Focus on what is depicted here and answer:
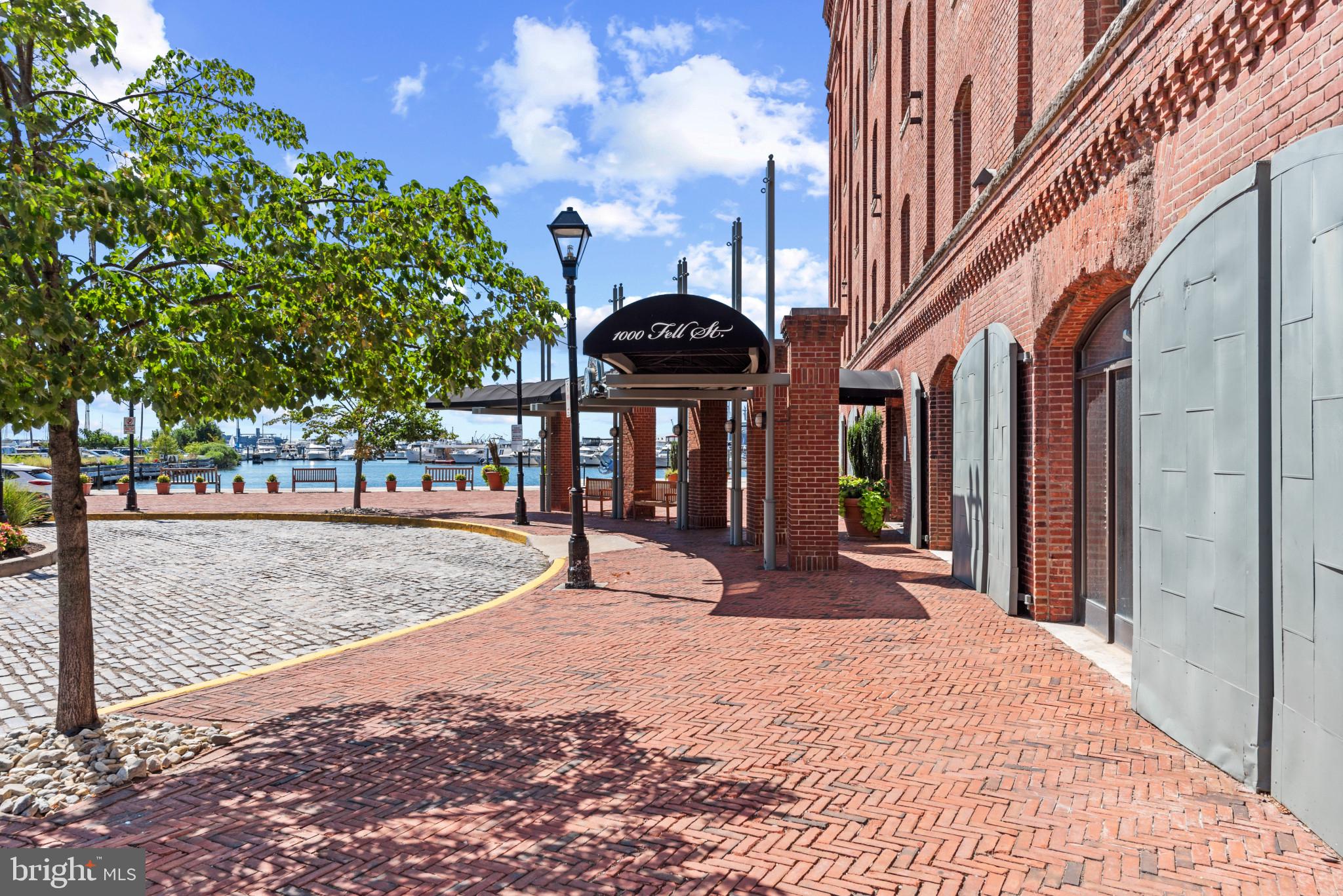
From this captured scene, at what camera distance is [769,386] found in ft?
43.7

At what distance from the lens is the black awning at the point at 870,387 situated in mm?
17797

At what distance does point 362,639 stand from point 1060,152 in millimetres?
8629

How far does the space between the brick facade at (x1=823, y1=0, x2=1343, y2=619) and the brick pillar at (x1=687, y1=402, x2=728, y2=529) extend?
465cm

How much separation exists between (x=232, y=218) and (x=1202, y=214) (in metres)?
6.13

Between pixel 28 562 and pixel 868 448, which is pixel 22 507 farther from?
pixel 868 448

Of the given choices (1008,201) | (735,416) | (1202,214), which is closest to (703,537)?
(735,416)

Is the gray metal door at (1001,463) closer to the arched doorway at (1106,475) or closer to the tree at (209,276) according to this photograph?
the arched doorway at (1106,475)

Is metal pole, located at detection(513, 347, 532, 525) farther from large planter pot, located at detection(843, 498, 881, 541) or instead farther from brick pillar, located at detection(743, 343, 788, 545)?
large planter pot, located at detection(843, 498, 881, 541)

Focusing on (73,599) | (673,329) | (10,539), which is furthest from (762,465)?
(10,539)

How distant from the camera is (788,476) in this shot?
42.0ft

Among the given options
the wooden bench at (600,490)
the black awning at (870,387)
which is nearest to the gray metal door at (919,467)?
the black awning at (870,387)

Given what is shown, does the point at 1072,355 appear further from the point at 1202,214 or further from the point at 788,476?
the point at 788,476

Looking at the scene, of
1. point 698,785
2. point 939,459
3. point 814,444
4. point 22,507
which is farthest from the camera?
point 22,507

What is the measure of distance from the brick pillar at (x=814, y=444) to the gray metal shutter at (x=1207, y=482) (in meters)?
6.64
